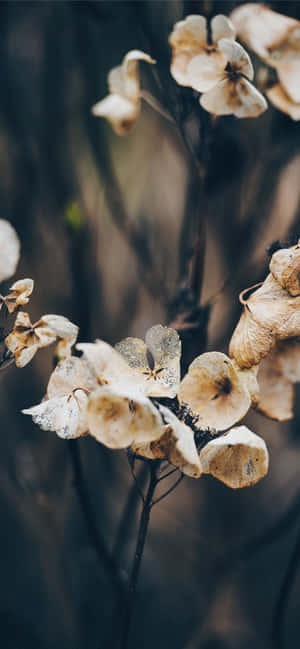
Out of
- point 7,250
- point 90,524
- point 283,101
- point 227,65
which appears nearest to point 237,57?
point 227,65

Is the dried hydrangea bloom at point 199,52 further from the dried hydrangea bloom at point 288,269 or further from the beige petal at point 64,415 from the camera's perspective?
the beige petal at point 64,415

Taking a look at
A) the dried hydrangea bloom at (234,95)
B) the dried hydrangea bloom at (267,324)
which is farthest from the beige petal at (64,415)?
the dried hydrangea bloom at (234,95)

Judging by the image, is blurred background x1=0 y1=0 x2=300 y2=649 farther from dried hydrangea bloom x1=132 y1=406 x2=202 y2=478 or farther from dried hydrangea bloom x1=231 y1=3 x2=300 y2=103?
dried hydrangea bloom x1=132 y1=406 x2=202 y2=478

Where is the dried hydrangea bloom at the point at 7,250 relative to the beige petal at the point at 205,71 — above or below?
below

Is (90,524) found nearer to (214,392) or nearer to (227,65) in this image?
(214,392)

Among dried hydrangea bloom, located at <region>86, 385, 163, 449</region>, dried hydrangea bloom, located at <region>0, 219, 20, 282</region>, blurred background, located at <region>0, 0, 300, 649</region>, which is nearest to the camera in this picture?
dried hydrangea bloom, located at <region>86, 385, 163, 449</region>

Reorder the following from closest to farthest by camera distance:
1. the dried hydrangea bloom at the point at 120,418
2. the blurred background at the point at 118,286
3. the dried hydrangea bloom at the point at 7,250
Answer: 1. the dried hydrangea bloom at the point at 120,418
2. the dried hydrangea bloom at the point at 7,250
3. the blurred background at the point at 118,286

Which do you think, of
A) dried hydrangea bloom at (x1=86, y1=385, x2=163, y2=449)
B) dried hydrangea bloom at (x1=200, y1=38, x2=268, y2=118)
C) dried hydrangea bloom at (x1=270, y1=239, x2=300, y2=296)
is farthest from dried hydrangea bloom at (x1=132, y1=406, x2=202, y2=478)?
dried hydrangea bloom at (x1=200, y1=38, x2=268, y2=118)

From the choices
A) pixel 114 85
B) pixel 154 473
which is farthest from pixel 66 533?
pixel 114 85
